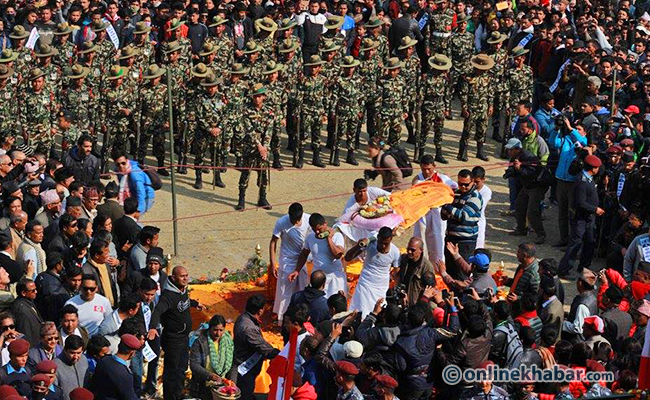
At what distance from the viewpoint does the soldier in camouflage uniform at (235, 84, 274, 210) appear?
21.5 meters

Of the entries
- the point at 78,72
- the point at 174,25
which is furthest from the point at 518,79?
the point at 78,72

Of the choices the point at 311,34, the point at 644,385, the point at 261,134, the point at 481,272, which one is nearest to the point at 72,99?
the point at 261,134

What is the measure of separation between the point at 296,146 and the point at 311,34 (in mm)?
2890

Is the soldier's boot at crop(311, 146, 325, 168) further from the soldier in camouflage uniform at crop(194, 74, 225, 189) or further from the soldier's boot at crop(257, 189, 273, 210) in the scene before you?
the soldier's boot at crop(257, 189, 273, 210)

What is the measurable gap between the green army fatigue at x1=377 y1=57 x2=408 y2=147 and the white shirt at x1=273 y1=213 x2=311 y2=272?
6.17 meters

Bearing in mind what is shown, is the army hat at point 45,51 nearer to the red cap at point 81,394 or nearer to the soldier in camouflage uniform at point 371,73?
the soldier in camouflage uniform at point 371,73

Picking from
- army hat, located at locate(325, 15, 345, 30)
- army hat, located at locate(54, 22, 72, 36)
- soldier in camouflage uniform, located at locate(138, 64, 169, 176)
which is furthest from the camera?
army hat, located at locate(325, 15, 345, 30)

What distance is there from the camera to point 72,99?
22.0 m

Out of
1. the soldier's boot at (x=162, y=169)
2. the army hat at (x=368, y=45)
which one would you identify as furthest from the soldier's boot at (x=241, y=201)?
the army hat at (x=368, y=45)

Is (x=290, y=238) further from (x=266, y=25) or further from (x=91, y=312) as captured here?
(x=266, y=25)

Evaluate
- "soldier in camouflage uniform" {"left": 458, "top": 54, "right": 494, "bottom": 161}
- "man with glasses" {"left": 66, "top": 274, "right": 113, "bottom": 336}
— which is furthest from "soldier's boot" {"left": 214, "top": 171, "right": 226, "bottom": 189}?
"man with glasses" {"left": 66, "top": 274, "right": 113, "bottom": 336}

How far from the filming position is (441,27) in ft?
82.6

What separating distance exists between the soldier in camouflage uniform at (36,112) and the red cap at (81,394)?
9.22m

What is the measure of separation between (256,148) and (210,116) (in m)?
0.92
